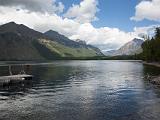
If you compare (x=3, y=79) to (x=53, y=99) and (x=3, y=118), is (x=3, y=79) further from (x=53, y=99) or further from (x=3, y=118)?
(x=3, y=118)

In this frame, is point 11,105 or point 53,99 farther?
point 53,99

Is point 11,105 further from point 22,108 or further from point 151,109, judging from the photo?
point 151,109

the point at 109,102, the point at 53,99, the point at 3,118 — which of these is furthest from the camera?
the point at 53,99

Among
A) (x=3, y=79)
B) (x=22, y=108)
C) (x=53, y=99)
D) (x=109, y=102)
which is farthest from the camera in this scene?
(x=3, y=79)

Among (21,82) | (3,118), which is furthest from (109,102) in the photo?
(21,82)

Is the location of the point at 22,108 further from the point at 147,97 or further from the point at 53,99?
the point at 147,97

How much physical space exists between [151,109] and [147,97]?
49.9ft

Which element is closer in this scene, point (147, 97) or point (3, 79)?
point (147, 97)

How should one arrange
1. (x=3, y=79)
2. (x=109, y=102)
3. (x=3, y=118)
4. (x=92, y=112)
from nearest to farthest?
(x=3, y=118) < (x=92, y=112) < (x=109, y=102) < (x=3, y=79)

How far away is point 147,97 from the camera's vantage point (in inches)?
2702

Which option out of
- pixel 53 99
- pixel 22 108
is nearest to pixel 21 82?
pixel 53 99

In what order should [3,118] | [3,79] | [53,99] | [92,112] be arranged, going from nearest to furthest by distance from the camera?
[3,118], [92,112], [53,99], [3,79]

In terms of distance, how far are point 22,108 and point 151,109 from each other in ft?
83.0

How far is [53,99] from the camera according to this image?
66.9 m
